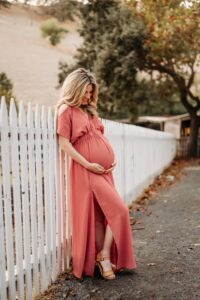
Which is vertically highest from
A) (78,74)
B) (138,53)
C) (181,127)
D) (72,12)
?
(72,12)

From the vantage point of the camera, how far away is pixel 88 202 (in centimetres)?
Result: 420

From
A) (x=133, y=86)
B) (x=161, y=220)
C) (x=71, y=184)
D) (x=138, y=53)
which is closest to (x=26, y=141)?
(x=71, y=184)

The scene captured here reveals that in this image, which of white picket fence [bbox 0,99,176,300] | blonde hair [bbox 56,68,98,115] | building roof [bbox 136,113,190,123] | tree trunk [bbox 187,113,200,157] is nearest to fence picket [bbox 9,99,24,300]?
white picket fence [bbox 0,99,176,300]

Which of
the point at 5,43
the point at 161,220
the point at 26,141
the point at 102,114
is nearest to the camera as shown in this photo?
the point at 26,141

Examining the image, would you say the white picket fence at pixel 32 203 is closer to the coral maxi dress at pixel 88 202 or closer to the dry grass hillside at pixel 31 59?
the coral maxi dress at pixel 88 202

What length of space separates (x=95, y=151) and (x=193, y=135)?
89.1 ft

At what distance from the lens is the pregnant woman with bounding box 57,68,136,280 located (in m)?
4.21

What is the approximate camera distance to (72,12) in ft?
92.6

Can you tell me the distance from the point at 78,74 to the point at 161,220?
12.4 feet

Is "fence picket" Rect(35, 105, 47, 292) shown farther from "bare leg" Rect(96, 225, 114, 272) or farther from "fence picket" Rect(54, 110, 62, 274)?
"bare leg" Rect(96, 225, 114, 272)

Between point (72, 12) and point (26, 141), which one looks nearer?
point (26, 141)

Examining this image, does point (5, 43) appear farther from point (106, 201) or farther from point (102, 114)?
point (106, 201)

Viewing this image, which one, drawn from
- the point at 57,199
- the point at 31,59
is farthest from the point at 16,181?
the point at 31,59

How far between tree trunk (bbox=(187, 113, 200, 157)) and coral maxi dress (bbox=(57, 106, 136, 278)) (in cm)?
2692
